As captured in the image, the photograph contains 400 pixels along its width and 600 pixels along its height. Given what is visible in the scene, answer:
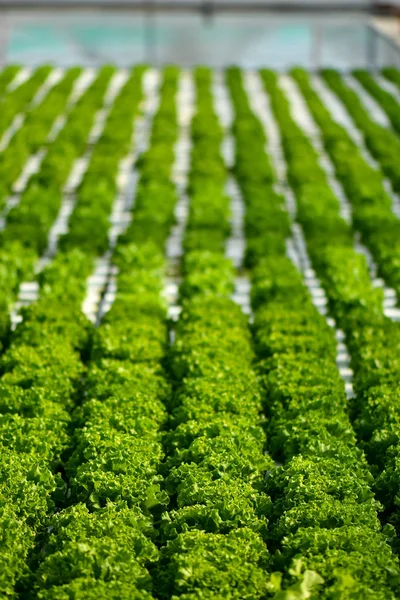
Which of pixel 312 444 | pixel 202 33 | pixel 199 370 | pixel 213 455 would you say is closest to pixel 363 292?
pixel 199 370

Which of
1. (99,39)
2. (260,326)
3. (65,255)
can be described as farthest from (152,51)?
(260,326)

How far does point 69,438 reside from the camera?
7.35 metres

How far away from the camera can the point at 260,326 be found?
9.30 meters

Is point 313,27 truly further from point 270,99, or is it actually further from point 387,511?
point 387,511

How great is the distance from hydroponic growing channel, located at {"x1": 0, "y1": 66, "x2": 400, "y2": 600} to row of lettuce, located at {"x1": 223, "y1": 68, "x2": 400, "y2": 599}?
0.02 metres

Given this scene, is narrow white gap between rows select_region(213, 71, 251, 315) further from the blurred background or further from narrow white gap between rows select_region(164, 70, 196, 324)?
the blurred background

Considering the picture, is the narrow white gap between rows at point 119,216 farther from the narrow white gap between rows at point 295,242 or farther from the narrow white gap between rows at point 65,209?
the narrow white gap between rows at point 295,242

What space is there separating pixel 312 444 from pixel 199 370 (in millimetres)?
1536

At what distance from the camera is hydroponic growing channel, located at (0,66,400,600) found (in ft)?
19.4

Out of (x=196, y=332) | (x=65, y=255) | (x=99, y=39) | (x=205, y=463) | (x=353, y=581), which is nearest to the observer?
(x=353, y=581)

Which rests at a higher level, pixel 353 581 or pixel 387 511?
pixel 353 581

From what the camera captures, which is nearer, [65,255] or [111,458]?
[111,458]

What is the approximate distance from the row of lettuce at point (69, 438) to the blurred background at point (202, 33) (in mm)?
19061

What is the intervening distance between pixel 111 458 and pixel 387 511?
2.08 meters
